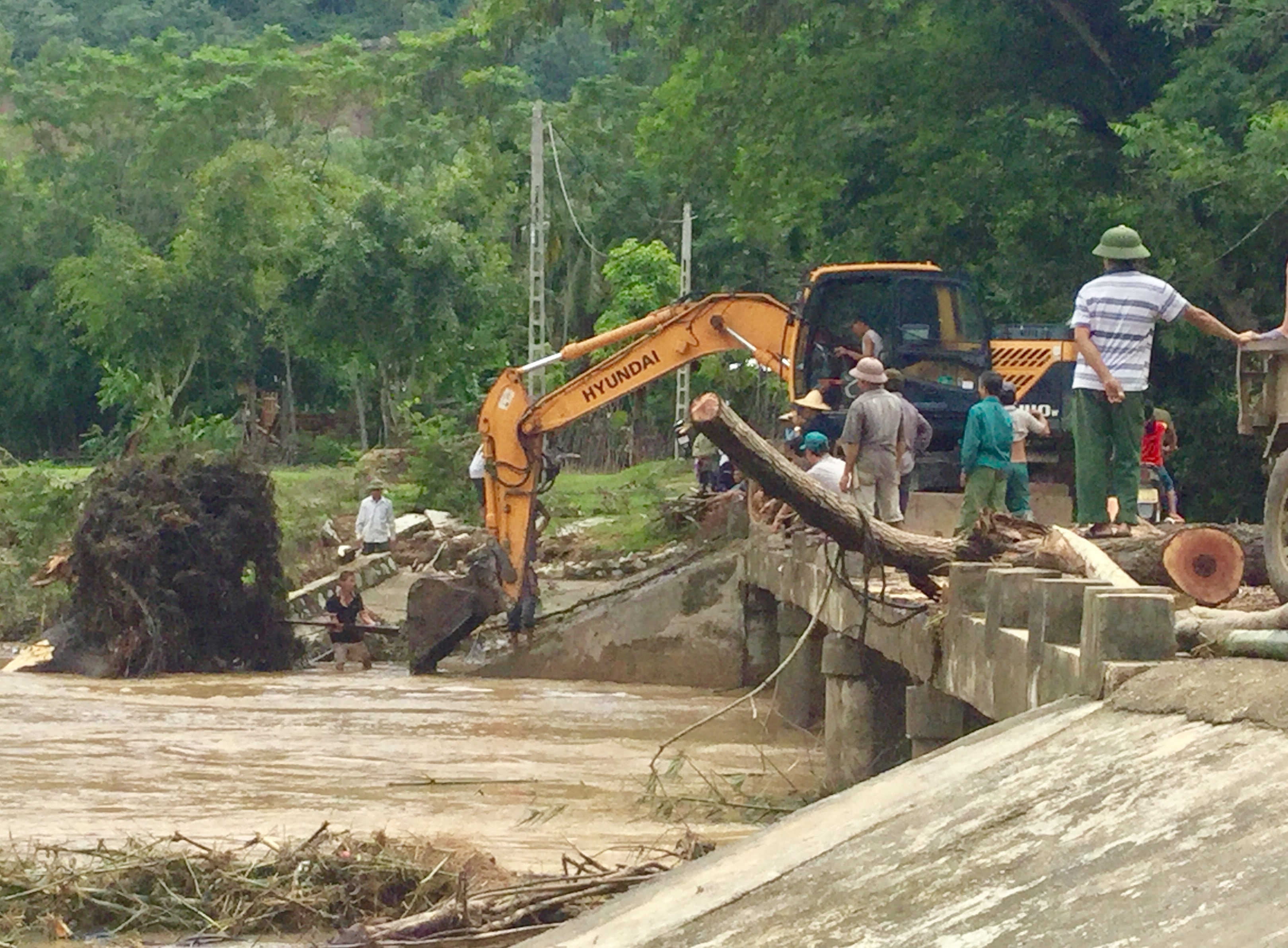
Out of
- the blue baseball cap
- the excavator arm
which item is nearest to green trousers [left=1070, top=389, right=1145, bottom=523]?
the blue baseball cap

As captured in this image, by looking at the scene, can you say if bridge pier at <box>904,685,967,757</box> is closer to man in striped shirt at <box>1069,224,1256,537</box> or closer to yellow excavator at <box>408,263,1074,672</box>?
man in striped shirt at <box>1069,224,1256,537</box>

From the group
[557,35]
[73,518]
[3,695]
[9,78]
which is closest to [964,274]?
[3,695]

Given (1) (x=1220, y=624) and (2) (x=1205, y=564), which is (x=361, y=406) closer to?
(2) (x=1205, y=564)

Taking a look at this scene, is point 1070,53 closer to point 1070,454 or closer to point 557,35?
point 1070,454

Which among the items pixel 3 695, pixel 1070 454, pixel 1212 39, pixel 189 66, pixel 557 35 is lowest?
pixel 3 695

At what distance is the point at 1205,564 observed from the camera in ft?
29.4

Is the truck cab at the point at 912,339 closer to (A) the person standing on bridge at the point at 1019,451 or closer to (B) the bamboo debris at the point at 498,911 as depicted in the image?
(A) the person standing on bridge at the point at 1019,451

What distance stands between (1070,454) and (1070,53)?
6824 mm

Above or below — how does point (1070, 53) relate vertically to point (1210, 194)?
above

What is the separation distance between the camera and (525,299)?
47.5 m

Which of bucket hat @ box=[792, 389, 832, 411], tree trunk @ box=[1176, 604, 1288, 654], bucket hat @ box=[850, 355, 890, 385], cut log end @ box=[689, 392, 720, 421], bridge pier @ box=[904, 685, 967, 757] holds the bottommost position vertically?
bridge pier @ box=[904, 685, 967, 757]

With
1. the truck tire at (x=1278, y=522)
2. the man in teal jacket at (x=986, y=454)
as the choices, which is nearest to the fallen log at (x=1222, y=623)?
the truck tire at (x=1278, y=522)

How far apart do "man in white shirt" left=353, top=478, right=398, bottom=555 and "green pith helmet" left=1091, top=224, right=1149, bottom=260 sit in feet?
62.4

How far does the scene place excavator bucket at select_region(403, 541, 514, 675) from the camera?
20.8 m
